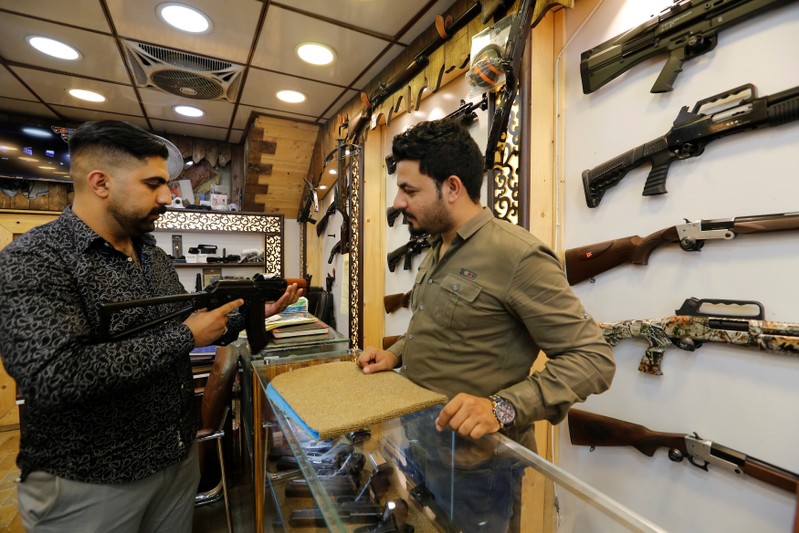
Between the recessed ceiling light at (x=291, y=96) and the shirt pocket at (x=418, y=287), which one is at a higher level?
the recessed ceiling light at (x=291, y=96)

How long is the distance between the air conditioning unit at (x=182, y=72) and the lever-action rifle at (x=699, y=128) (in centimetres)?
267

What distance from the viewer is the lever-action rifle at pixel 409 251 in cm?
229

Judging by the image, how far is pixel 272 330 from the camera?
164 centimetres

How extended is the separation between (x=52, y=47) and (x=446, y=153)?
3076 mm

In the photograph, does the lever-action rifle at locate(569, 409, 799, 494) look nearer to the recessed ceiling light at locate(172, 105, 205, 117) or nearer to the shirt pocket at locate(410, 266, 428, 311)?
the shirt pocket at locate(410, 266, 428, 311)

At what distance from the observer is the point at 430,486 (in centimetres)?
68

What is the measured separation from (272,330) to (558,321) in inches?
49.4

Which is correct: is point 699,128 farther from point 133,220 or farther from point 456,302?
point 133,220

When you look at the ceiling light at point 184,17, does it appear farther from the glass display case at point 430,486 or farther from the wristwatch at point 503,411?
the wristwatch at point 503,411

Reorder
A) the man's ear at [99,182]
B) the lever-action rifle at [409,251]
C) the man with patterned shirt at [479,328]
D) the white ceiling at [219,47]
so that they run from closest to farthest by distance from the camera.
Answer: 1. the man with patterned shirt at [479,328]
2. the man's ear at [99,182]
3. the white ceiling at [219,47]
4. the lever-action rifle at [409,251]

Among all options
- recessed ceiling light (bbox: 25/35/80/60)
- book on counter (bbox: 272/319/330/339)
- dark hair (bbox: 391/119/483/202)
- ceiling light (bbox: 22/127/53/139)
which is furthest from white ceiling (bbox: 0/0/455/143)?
book on counter (bbox: 272/319/330/339)

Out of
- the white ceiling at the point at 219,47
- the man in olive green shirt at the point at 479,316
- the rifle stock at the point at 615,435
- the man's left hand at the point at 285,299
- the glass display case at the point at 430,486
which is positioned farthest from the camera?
the white ceiling at the point at 219,47

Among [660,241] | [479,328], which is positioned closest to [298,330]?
[479,328]

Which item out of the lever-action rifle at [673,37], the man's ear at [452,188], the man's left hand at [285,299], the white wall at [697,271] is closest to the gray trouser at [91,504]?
the man's left hand at [285,299]
